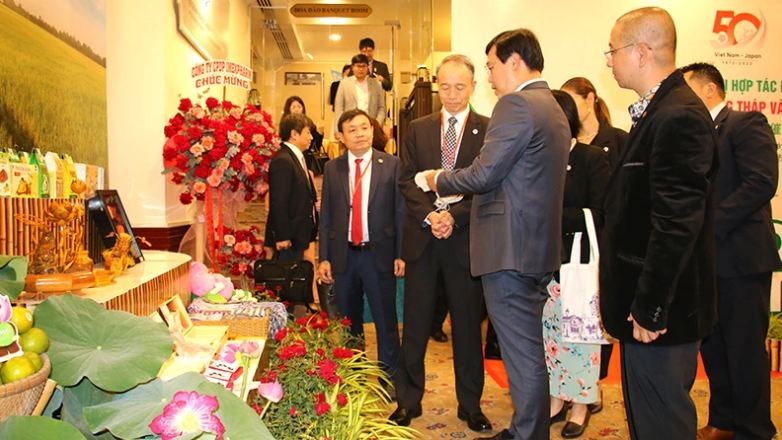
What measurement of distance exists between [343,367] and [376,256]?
0.84m

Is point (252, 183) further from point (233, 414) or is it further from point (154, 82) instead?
point (233, 414)

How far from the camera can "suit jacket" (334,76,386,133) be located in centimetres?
772

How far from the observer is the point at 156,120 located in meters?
4.04

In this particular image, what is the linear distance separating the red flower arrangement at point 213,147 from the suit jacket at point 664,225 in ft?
8.11

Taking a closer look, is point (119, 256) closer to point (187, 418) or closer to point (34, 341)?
point (34, 341)

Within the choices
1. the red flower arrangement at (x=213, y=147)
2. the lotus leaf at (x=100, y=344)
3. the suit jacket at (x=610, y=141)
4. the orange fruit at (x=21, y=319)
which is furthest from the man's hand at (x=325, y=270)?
the orange fruit at (x=21, y=319)

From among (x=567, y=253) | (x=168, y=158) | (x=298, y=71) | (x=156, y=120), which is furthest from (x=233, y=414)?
(x=298, y=71)

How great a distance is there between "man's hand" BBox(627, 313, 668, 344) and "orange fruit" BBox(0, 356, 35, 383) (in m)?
1.55

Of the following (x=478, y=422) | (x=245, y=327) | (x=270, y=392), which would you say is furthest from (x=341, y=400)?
(x=478, y=422)

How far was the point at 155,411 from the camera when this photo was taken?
2.82 feet

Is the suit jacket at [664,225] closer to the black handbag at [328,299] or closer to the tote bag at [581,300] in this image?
the tote bag at [581,300]

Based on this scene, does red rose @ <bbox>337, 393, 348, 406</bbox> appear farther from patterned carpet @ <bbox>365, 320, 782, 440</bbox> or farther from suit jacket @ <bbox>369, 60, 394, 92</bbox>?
suit jacket @ <bbox>369, 60, 394, 92</bbox>

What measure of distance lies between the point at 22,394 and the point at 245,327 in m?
1.86

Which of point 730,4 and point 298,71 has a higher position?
point 298,71
